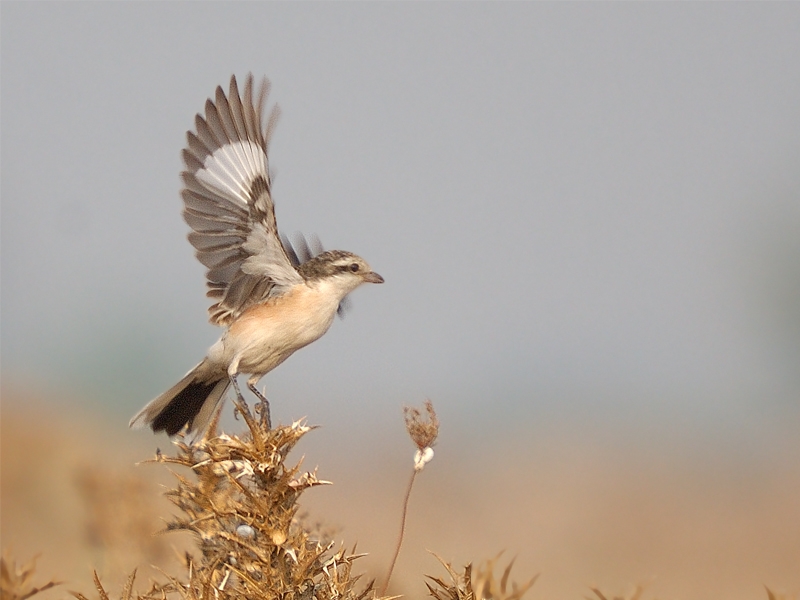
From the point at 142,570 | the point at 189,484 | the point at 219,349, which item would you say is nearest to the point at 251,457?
the point at 189,484

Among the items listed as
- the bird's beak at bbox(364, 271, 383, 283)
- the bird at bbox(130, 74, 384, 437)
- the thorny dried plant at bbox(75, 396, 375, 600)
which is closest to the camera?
the thorny dried plant at bbox(75, 396, 375, 600)

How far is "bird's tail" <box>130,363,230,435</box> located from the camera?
4156 millimetres

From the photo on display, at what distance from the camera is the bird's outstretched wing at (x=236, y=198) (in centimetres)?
414

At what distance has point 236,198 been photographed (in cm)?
419

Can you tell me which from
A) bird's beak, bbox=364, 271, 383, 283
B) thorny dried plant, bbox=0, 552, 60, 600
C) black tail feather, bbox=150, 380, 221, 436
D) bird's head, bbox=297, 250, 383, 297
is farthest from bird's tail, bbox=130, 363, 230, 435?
thorny dried plant, bbox=0, 552, 60, 600

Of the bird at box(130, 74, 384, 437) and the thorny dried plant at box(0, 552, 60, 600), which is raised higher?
the bird at box(130, 74, 384, 437)

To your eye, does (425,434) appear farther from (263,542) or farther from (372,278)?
(372,278)

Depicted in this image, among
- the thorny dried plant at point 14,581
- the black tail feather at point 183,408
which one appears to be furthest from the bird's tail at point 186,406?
the thorny dried plant at point 14,581

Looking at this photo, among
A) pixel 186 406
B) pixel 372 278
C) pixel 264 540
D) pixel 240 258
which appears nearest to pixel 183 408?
pixel 186 406

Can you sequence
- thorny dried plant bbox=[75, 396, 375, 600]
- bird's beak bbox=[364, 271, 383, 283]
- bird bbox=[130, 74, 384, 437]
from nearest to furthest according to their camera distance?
thorny dried plant bbox=[75, 396, 375, 600]
bird bbox=[130, 74, 384, 437]
bird's beak bbox=[364, 271, 383, 283]

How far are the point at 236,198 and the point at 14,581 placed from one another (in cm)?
262

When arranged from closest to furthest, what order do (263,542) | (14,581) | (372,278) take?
(263,542) → (14,581) → (372,278)

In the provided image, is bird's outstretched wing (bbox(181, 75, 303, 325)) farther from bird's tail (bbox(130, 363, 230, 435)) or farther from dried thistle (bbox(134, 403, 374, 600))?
dried thistle (bbox(134, 403, 374, 600))

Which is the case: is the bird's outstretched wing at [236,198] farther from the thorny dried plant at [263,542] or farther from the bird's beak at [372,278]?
the thorny dried plant at [263,542]
